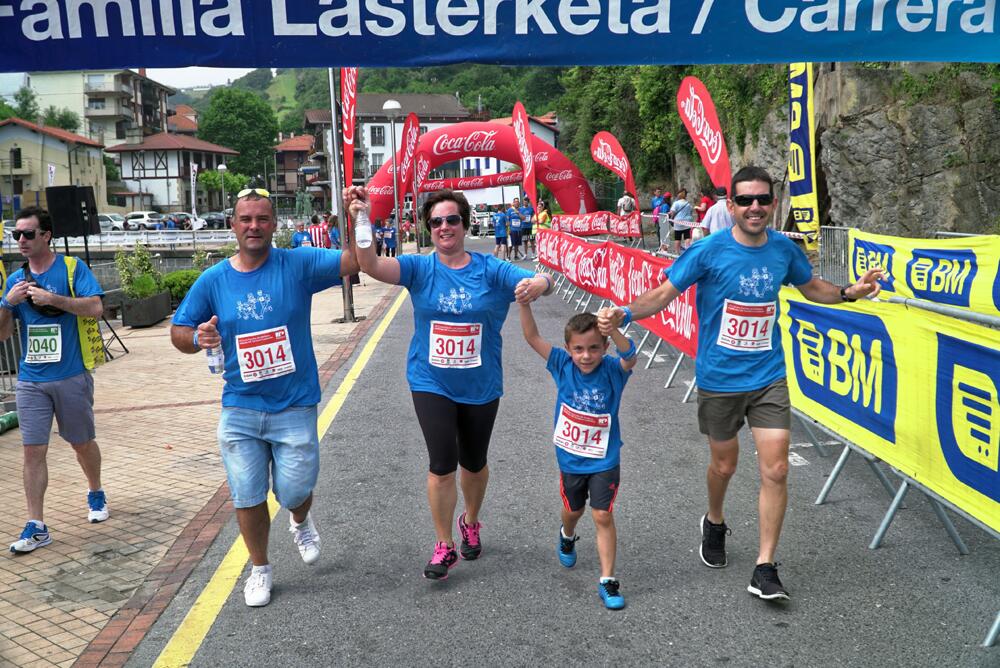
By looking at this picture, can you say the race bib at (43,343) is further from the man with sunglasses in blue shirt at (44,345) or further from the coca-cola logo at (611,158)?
the coca-cola logo at (611,158)

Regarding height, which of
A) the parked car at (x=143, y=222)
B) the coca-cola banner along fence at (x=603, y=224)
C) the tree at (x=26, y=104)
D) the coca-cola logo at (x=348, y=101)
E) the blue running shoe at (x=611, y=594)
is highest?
the tree at (x=26, y=104)

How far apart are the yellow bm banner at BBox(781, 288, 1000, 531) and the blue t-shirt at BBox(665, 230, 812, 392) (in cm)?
84

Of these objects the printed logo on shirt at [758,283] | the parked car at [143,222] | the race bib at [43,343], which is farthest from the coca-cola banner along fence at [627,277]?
the parked car at [143,222]

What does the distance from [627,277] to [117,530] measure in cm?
748

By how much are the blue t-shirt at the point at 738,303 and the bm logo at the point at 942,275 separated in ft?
15.8

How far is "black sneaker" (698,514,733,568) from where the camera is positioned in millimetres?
4742

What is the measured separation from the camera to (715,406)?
4617 mm

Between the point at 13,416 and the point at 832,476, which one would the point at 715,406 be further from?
the point at 13,416

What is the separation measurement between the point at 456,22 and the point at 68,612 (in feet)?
10.8

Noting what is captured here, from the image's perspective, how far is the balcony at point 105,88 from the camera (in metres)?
108

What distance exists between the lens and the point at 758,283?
4.50 m

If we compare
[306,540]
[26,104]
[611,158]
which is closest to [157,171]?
[26,104]

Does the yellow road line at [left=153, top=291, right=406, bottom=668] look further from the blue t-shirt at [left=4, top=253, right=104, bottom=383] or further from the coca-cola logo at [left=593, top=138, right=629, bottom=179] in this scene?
the coca-cola logo at [left=593, top=138, right=629, bottom=179]

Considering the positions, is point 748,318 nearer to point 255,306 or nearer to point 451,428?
point 451,428
